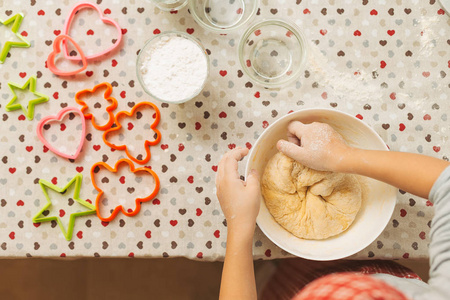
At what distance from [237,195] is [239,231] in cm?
7

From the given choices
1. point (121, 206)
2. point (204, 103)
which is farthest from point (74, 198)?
point (204, 103)

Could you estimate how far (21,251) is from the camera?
0.73 m

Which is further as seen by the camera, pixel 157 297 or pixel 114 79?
pixel 157 297

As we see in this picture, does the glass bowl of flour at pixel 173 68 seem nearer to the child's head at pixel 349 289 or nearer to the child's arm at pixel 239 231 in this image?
the child's arm at pixel 239 231

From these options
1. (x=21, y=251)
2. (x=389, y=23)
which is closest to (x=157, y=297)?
(x=21, y=251)

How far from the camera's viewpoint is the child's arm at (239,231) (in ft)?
2.11

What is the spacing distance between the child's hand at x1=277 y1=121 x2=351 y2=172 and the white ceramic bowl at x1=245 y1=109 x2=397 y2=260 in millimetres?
28

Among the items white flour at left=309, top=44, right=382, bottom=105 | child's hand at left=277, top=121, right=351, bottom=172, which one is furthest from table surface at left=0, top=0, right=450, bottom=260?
child's hand at left=277, top=121, right=351, bottom=172

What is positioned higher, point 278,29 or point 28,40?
point 278,29

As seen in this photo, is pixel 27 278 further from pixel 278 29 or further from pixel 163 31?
pixel 278 29

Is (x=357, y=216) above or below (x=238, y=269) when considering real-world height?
above

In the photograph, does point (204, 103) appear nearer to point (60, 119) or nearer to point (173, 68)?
point (173, 68)

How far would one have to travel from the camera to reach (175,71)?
71 cm

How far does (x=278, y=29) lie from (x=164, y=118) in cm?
32
